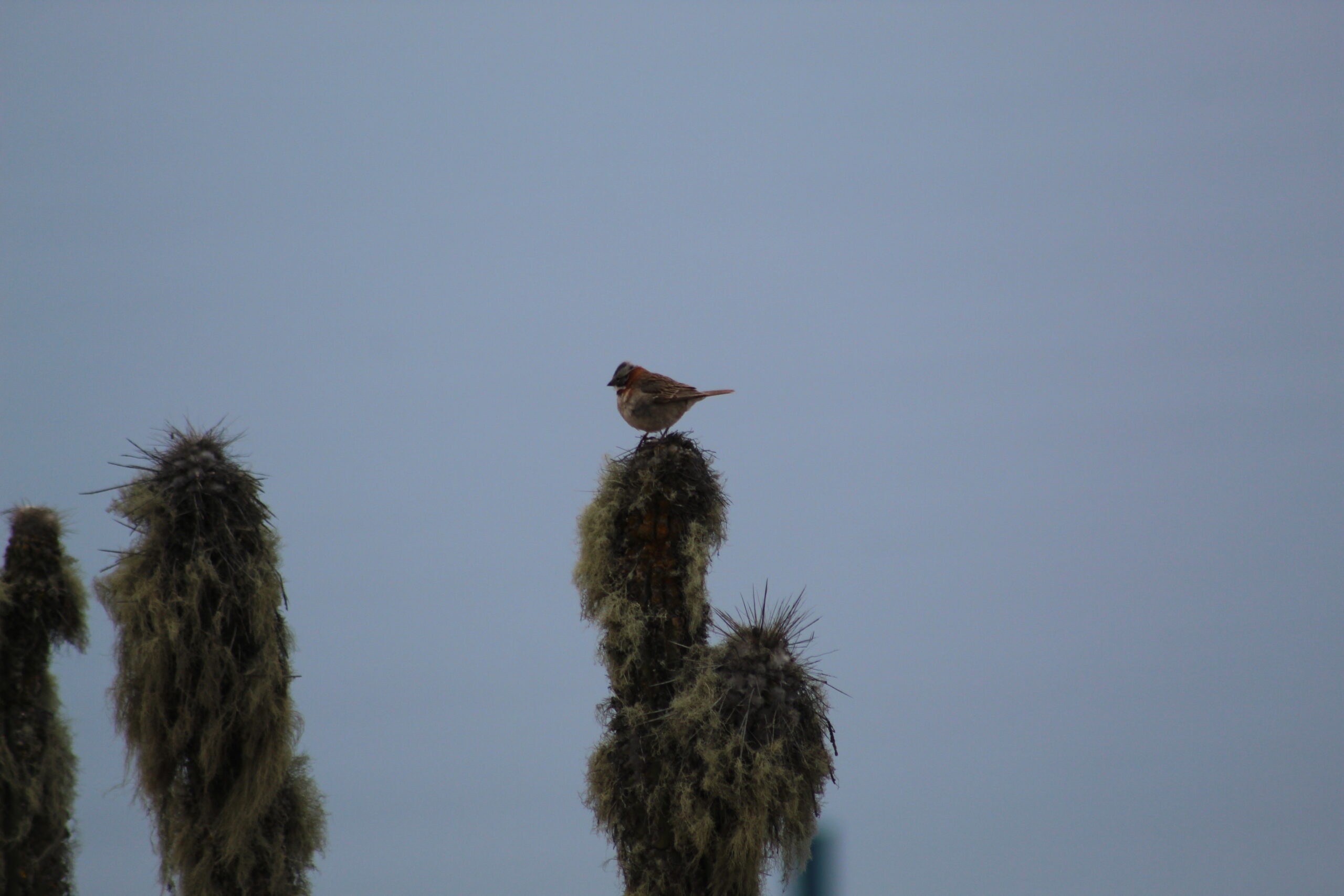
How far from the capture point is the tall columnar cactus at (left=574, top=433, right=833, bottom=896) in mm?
5555

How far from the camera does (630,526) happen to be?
6.03m

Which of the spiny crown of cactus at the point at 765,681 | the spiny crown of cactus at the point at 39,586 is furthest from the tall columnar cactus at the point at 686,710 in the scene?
the spiny crown of cactus at the point at 39,586

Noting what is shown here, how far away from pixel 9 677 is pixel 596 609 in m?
3.81

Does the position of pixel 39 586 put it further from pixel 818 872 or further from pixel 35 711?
pixel 818 872

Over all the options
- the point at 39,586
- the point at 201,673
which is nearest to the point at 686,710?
the point at 201,673

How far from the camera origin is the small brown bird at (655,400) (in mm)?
6746

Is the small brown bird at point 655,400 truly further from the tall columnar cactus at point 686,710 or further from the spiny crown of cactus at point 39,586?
the spiny crown of cactus at point 39,586

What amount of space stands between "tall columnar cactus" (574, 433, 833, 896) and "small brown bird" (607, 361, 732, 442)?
60cm

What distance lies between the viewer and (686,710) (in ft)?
18.3

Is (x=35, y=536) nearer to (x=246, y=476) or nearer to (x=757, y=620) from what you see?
(x=246, y=476)

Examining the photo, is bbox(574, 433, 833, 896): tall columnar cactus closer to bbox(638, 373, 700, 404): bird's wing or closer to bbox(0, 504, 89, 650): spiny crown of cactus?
bbox(638, 373, 700, 404): bird's wing

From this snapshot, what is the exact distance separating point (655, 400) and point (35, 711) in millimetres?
4245

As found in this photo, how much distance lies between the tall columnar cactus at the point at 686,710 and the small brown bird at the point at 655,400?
599mm

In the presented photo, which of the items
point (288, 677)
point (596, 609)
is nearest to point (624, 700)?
point (596, 609)
